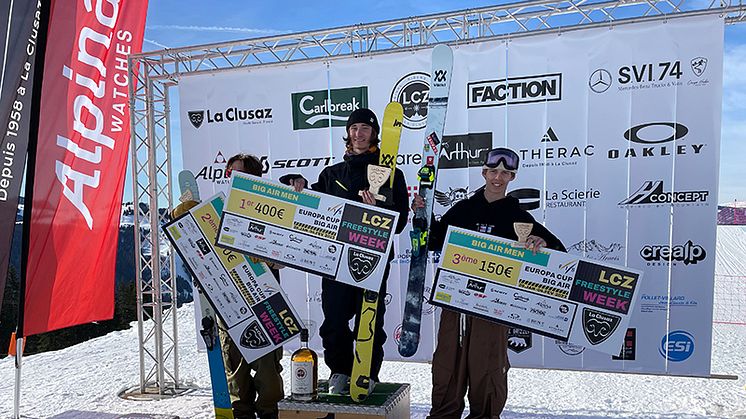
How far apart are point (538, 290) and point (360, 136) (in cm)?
131

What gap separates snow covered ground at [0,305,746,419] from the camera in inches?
151

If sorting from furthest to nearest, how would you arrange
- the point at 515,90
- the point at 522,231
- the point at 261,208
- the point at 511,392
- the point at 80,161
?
the point at 511,392 → the point at 80,161 → the point at 515,90 → the point at 261,208 → the point at 522,231

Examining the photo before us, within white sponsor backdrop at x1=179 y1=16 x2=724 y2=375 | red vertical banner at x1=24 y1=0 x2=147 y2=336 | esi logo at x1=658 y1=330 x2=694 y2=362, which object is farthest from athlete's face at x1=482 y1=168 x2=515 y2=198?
red vertical banner at x1=24 y1=0 x2=147 y2=336

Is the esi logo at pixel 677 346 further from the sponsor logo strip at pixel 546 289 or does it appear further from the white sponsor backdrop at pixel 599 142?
the sponsor logo strip at pixel 546 289

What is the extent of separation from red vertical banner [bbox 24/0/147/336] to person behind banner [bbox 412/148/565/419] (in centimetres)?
270

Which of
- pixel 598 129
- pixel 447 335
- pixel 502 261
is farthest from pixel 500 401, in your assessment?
pixel 598 129

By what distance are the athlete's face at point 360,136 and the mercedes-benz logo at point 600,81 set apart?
155 centimetres

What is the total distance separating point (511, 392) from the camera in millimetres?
4270

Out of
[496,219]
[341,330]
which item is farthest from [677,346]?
[341,330]

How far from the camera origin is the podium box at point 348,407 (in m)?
2.73

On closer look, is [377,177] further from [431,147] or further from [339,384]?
[339,384]

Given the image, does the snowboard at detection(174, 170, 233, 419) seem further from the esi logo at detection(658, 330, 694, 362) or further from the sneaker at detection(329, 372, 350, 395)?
the esi logo at detection(658, 330, 694, 362)

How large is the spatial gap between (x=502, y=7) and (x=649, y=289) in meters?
2.09

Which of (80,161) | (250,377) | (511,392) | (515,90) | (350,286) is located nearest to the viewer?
(350,286)
